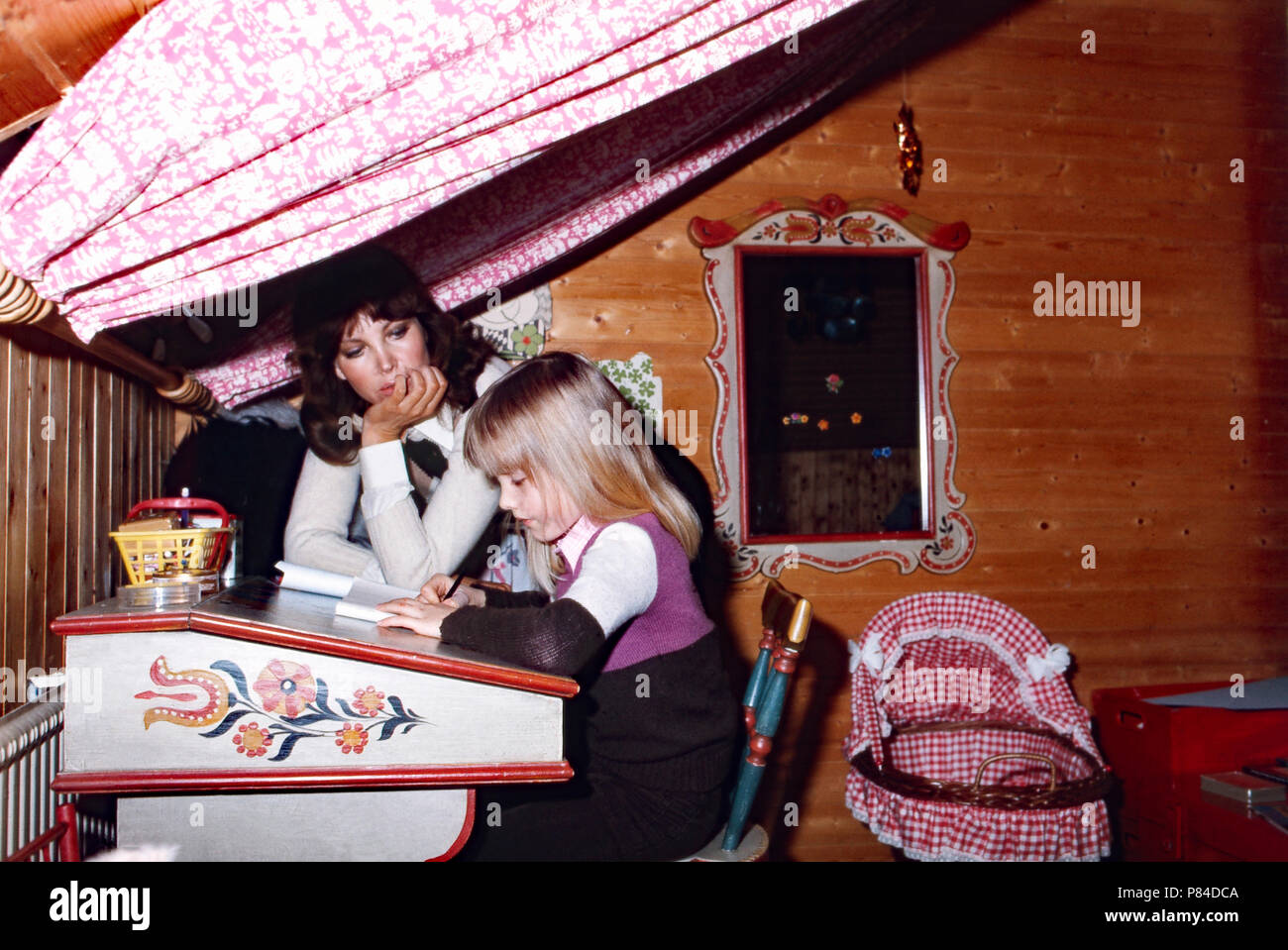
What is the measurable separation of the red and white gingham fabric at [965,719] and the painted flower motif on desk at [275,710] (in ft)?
5.26

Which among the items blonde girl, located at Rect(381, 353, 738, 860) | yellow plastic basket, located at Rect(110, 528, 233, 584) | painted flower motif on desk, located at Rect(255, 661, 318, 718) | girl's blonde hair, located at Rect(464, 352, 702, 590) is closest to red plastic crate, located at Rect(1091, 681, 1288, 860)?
blonde girl, located at Rect(381, 353, 738, 860)

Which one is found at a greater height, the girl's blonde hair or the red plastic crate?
the girl's blonde hair

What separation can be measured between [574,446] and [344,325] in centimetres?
89

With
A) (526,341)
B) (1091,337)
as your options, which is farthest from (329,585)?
(1091,337)

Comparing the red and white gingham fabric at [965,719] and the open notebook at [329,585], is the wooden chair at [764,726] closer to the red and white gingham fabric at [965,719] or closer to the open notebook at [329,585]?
the open notebook at [329,585]

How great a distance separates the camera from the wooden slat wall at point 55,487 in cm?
150

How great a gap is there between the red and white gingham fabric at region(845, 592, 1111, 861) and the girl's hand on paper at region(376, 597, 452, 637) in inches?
57.9

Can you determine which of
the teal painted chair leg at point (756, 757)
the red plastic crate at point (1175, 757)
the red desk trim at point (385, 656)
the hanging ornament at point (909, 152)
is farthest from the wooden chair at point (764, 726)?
the hanging ornament at point (909, 152)

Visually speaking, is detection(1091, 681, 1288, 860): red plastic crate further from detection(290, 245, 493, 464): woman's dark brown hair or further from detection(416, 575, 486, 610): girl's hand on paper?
detection(290, 245, 493, 464): woman's dark brown hair

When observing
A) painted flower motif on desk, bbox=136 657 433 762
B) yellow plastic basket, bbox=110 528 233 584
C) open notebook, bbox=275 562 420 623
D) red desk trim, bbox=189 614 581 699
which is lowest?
painted flower motif on desk, bbox=136 657 433 762

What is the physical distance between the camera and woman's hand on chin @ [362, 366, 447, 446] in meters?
2.34

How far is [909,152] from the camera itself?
302cm
